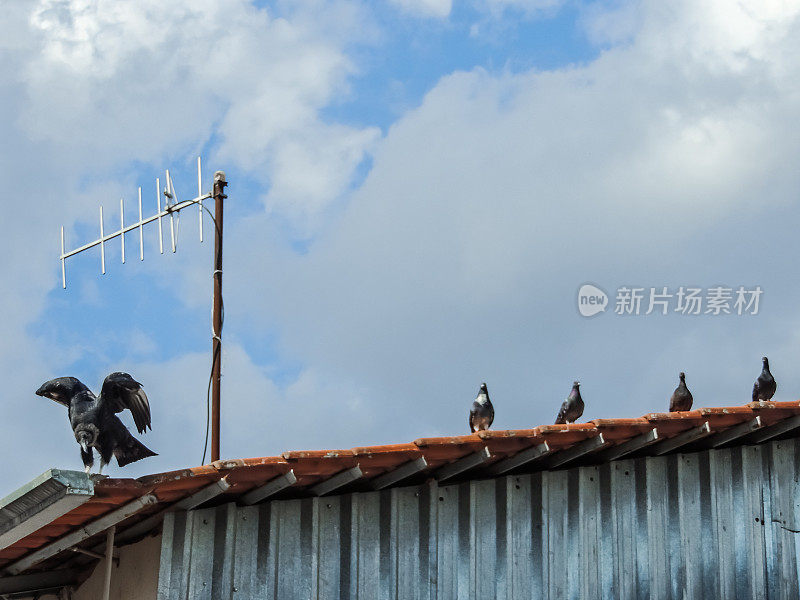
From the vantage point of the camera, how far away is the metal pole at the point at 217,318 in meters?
10.1

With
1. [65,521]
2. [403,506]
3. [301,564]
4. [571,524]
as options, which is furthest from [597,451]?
[65,521]

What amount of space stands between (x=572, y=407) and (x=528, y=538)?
7.94ft

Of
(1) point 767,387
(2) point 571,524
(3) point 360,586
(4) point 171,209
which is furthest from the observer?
(1) point 767,387

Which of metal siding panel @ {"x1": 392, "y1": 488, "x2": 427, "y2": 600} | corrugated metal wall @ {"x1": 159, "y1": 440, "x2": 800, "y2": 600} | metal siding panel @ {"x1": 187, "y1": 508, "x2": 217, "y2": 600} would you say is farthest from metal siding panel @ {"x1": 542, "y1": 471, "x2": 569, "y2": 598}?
metal siding panel @ {"x1": 187, "y1": 508, "x2": 217, "y2": 600}

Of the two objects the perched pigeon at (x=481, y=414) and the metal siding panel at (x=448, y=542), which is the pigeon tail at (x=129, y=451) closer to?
the metal siding panel at (x=448, y=542)

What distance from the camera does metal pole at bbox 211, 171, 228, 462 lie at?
10148 millimetres

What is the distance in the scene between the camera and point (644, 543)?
9102 millimetres

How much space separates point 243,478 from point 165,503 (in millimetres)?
574

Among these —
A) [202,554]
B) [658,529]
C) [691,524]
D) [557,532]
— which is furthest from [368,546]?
[691,524]

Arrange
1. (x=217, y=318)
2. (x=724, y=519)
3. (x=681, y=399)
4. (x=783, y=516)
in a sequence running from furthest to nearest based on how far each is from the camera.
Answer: (x=681, y=399) → (x=217, y=318) → (x=783, y=516) → (x=724, y=519)

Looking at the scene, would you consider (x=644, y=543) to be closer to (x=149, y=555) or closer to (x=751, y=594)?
(x=751, y=594)

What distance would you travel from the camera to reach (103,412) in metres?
7.78

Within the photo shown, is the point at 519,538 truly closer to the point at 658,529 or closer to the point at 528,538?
the point at 528,538

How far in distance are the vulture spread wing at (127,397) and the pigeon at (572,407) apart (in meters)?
4.18
